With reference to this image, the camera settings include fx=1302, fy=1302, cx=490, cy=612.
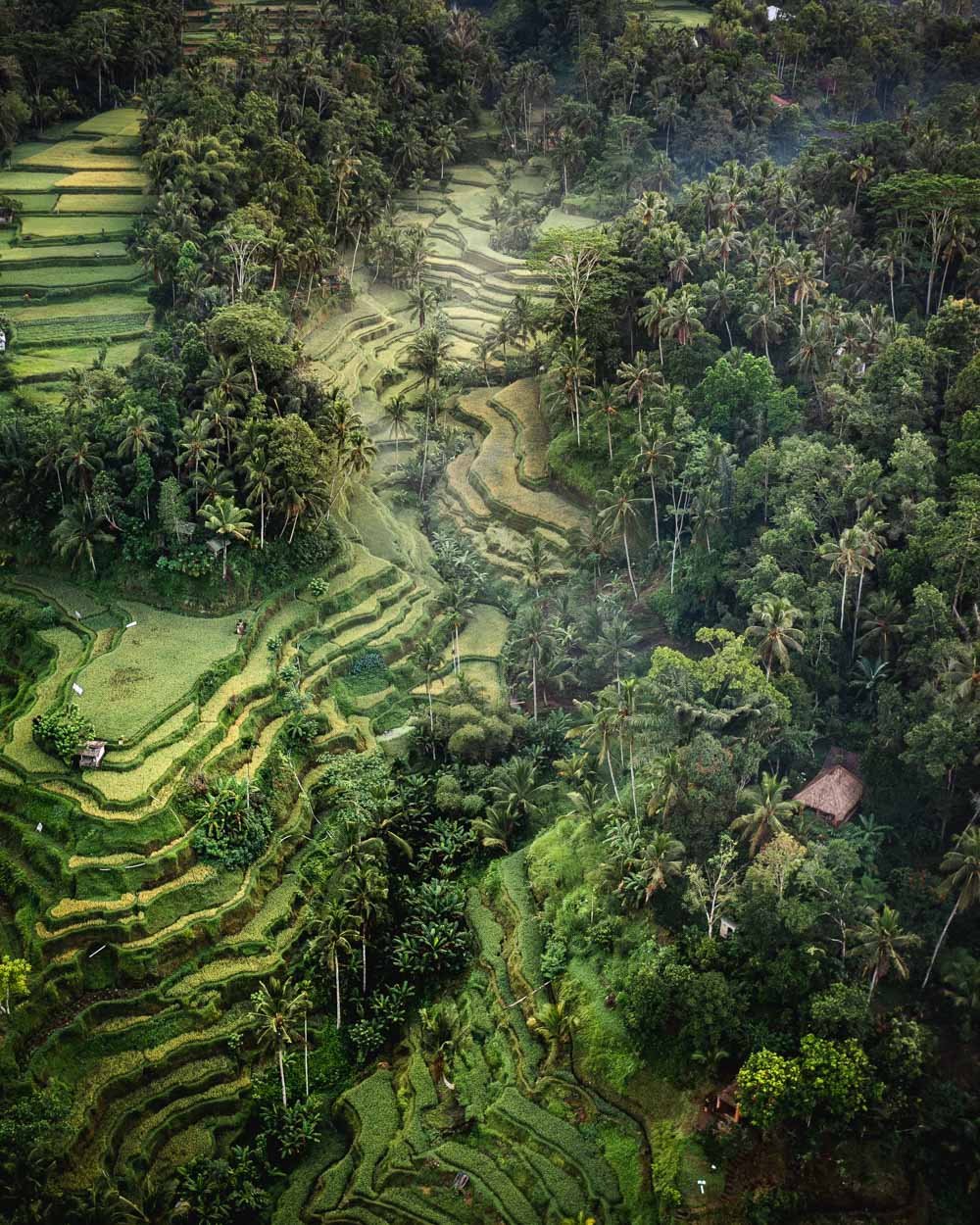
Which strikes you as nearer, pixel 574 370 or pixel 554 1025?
pixel 554 1025

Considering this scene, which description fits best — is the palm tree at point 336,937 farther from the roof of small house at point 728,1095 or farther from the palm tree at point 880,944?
the palm tree at point 880,944

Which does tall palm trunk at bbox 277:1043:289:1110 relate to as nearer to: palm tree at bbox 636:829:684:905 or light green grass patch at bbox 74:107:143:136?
palm tree at bbox 636:829:684:905

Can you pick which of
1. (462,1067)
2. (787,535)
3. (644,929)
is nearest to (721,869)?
(644,929)

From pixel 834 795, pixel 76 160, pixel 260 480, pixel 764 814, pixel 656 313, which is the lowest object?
pixel 834 795

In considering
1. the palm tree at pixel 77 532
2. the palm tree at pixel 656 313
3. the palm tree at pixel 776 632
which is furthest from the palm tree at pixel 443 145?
the palm tree at pixel 776 632

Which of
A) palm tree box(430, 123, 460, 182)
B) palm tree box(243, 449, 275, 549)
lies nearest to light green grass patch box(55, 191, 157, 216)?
palm tree box(430, 123, 460, 182)

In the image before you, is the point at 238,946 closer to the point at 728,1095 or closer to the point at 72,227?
the point at 728,1095

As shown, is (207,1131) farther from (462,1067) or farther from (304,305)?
(304,305)

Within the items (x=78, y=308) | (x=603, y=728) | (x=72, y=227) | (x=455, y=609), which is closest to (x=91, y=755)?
(x=455, y=609)
